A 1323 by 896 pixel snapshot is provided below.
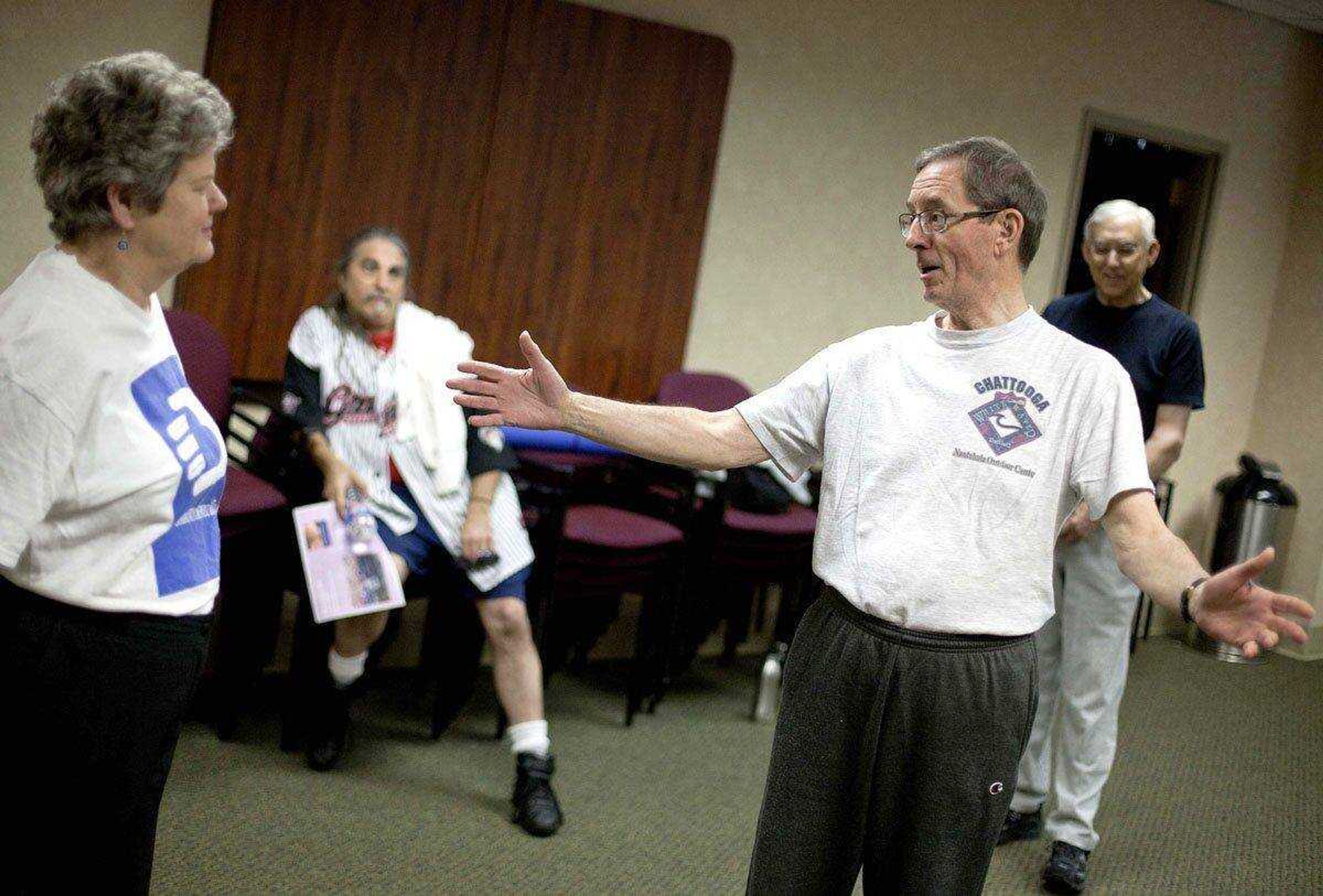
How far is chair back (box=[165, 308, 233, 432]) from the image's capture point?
3523 millimetres

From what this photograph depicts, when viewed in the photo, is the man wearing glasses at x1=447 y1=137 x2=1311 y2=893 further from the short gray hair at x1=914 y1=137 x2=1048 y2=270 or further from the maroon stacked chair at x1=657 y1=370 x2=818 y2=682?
the maroon stacked chair at x1=657 y1=370 x2=818 y2=682

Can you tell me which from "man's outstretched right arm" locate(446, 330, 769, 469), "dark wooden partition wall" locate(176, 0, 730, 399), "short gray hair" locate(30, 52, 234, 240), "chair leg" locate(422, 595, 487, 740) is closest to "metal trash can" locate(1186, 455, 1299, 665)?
"dark wooden partition wall" locate(176, 0, 730, 399)

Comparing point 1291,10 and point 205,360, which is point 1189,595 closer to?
point 205,360

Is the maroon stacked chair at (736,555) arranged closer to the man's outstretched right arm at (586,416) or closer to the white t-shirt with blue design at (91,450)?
the man's outstretched right arm at (586,416)

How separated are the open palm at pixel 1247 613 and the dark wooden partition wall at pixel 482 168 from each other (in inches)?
125

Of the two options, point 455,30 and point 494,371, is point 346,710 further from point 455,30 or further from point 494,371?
point 455,30

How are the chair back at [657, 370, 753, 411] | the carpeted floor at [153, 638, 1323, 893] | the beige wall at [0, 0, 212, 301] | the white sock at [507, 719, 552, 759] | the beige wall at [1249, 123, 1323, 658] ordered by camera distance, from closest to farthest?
the carpeted floor at [153, 638, 1323, 893], the white sock at [507, 719, 552, 759], the beige wall at [0, 0, 212, 301], the chair back at [657, 370, 753, 411], the beige wall at [1249, 123, 1323, 658]

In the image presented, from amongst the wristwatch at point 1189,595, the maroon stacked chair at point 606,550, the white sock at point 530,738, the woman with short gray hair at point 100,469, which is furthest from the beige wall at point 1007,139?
the wristwatch at point 1189,595

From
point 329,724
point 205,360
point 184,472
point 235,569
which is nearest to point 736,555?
point 329,724

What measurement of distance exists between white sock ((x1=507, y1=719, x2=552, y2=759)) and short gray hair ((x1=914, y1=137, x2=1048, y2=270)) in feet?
6.26

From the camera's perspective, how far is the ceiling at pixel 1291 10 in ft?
19.1

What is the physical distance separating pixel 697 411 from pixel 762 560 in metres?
2.54

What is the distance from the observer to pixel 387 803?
3.18 m

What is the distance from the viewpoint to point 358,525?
129 inches
